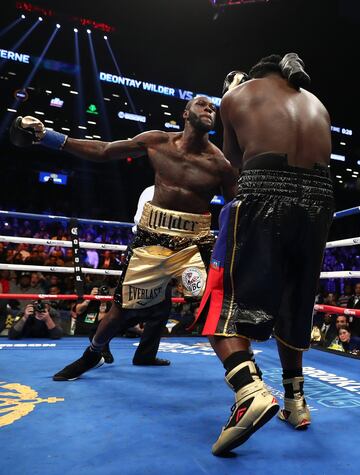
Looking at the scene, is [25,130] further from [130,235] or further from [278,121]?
[130,235]

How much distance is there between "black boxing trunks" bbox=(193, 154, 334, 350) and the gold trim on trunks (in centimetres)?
76

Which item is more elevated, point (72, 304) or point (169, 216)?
point (169, 216)

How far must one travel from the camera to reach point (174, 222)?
2.01 metres

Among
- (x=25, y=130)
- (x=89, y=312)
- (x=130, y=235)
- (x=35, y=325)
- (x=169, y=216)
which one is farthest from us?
(x=130, y=235)

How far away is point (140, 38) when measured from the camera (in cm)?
1389

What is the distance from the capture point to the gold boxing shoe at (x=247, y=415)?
99 cm

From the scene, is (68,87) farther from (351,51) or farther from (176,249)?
(176,249)

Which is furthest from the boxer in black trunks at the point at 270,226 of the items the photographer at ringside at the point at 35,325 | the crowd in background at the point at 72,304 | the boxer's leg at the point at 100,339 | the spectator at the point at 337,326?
the spectator at the point at 337,326

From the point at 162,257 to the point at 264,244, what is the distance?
89cm

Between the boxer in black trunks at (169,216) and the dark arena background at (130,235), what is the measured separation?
0.15 metres

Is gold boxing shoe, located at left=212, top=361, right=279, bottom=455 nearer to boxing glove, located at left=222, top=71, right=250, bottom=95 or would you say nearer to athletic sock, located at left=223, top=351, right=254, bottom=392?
athletic sock, located at left=223, top=351, right=254, bottom=392

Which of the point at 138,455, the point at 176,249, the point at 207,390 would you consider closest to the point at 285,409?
the point at 207,390

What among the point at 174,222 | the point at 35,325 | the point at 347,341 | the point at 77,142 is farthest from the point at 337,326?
the point at 77,142

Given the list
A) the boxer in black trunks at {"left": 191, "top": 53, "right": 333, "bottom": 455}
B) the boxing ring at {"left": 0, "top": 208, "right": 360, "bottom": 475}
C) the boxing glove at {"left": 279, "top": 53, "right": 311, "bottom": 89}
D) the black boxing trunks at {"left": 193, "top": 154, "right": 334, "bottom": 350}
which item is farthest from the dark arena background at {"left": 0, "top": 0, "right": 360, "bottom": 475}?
the boxing glove at {"left": 279, "top": 53, "right": 311, "bottom": 89}
